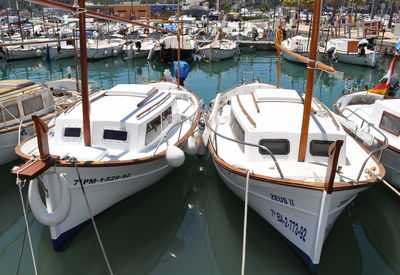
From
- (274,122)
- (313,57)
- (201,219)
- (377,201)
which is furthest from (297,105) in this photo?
(201,219)

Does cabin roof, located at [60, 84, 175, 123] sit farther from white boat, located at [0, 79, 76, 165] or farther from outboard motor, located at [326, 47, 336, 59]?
outboard motor, located at [326, 47, 336, 59]

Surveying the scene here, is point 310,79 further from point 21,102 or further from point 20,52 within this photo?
point 20,52

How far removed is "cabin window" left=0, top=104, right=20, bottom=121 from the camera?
42.0 feet

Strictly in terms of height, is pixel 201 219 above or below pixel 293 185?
below

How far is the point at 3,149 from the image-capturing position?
12.7m

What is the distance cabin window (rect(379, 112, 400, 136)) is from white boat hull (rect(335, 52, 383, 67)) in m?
25.3

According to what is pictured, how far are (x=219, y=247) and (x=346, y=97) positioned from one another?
1053 cm

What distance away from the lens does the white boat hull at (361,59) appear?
113 ft

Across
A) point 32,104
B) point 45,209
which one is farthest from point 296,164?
point 32,104

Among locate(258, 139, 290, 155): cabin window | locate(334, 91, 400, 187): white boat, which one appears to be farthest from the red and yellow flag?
locate(258, 139, 290, 155): cabin window

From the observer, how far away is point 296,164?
346 inches

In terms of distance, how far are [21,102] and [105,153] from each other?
597 cm

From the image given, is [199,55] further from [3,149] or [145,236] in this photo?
[145,236]

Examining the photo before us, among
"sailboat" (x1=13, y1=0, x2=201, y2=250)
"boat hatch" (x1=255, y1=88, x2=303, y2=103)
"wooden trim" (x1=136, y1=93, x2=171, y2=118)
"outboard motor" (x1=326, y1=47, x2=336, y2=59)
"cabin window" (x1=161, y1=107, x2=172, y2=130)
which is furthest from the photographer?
"outboard motor" (x1=326, y1=47, x2=336, y2=59)
